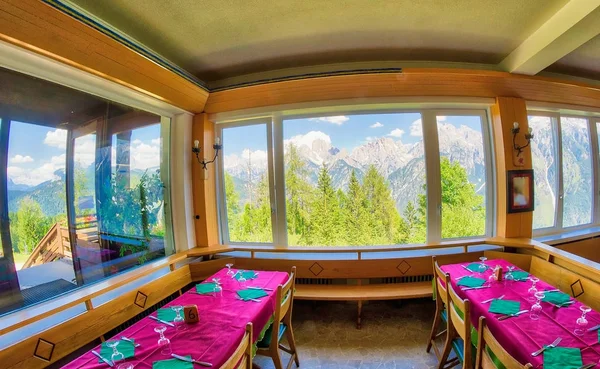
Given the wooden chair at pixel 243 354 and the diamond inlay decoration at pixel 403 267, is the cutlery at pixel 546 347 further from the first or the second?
the diamond inlay decoration at pixel 403 267

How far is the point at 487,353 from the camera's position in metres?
1.04

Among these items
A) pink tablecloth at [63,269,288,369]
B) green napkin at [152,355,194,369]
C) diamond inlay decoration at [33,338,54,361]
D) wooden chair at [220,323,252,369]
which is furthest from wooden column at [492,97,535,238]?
diamond inlay decoration at [33,338,54,361]

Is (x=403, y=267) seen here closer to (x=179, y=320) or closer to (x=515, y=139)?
(x=515, y=139)

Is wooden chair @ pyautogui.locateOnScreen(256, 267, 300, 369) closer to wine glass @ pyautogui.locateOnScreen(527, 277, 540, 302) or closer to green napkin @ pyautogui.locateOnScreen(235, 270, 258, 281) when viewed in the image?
green napkin @ pyautogui.locateOnScreen(235, 270, 258, 281)

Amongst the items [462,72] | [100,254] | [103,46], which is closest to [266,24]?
[103,46]

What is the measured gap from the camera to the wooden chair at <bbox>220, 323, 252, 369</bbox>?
887mm

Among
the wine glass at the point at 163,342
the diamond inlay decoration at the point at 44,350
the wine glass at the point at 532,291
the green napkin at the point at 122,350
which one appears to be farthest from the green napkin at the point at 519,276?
the diamond inlay decoration at the point at 44,350

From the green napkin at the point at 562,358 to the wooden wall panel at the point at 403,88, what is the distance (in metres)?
2.19

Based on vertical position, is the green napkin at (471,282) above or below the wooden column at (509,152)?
below

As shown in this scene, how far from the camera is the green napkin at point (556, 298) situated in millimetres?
1354

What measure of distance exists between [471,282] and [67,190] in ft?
10.3

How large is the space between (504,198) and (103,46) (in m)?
3.98

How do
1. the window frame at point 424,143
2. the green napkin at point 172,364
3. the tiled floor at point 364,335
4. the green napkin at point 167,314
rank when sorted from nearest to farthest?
the green napkin at point 172,364, the green napkin at point 167,314, the tiled floor at point 364,335, the window frame at point 424,143

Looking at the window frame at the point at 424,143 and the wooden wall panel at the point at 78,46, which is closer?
the wooden wall panel at the point at 78,46
